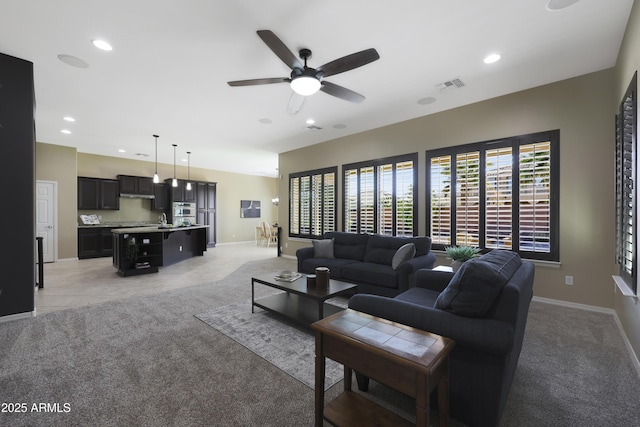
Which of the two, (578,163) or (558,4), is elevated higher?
(558,4)

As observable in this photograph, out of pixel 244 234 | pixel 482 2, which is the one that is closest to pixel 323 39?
pixel 482 2

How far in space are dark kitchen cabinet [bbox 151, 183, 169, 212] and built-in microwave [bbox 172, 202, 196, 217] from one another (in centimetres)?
35

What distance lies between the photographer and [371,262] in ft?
14.4

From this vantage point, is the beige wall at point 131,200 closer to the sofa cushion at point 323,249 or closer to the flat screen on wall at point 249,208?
the flat screen on wall at point 249,208

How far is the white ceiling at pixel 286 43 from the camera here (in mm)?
2428

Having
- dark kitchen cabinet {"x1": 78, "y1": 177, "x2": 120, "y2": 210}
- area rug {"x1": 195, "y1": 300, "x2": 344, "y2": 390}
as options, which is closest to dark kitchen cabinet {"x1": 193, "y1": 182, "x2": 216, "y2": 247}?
dark kitchen cabinet {"x1": 78, "y1": 177, "x2": 120, "y2": 210}

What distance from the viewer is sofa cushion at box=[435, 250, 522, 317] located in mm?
1522

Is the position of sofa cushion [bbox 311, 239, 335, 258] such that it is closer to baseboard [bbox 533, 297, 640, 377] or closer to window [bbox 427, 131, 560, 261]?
window [bbox 427, 131, 560, 261]

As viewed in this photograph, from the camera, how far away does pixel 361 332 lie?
1434mm

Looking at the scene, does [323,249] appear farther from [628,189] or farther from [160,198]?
[160,198]

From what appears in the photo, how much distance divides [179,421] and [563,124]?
17.2 feet

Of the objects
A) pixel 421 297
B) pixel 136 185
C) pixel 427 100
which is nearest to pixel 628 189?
pixel 421 297

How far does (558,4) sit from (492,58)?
32.2 inches

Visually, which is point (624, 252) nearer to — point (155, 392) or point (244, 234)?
point (155, 392)
